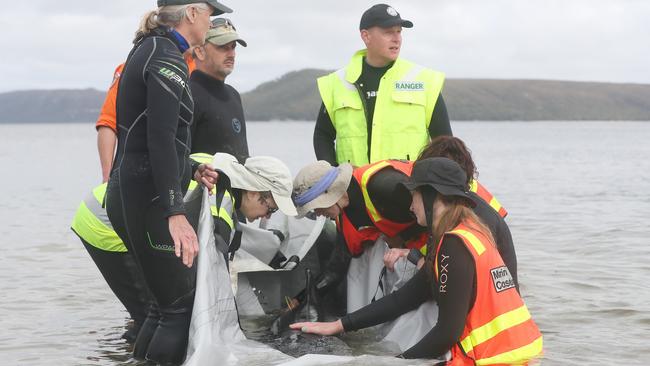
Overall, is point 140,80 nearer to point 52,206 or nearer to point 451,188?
point 451,188

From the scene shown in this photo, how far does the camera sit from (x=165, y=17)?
4.84 metres

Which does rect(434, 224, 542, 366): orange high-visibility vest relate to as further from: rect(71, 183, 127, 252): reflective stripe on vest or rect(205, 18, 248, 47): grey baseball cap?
rect(205, 18, 248, 47): grey baseball cap

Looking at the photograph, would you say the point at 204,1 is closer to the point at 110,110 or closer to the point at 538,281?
the point at 110,110

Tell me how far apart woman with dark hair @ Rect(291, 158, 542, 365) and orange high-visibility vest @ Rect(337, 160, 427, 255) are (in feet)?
2.07

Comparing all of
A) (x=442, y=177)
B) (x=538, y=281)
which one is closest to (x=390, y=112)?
(x=442, y=177)

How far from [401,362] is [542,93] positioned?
153 m

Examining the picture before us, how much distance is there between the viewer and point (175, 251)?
15.5ft

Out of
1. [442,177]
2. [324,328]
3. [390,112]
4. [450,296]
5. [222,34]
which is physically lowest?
[324,328]

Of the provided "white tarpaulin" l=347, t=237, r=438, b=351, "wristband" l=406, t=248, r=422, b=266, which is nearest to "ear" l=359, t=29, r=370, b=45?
"white tarpaulin" l=347, t=237, r=438, b=351

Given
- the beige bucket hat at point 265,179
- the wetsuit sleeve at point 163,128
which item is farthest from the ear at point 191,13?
the beige bucket hat at point 265,179

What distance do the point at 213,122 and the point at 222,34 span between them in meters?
0.63

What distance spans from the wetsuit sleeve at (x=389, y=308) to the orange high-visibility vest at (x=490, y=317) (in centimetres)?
54

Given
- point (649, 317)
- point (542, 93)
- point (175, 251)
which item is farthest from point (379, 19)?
point (542, 93)

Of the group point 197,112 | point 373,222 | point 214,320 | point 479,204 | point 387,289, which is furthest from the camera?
point 197,112
